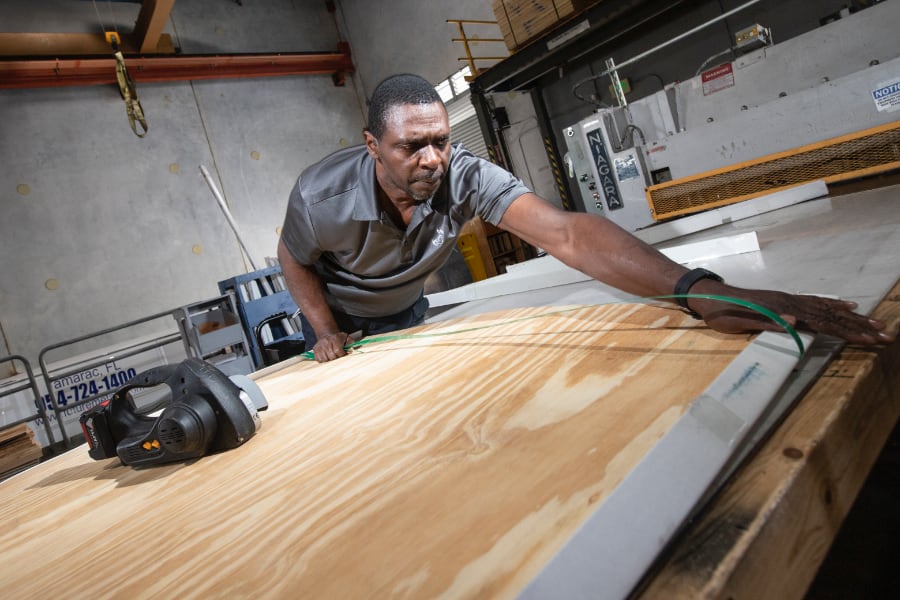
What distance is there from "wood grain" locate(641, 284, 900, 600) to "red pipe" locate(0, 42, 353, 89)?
764cm

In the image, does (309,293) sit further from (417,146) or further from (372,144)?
(417,146)

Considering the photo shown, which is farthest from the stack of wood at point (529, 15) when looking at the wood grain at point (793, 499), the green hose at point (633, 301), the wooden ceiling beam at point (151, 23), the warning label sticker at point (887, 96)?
the wood grain at point (793, 499)

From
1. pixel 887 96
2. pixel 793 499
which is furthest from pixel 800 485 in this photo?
pixel 887 96

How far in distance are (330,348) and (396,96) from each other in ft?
2.92

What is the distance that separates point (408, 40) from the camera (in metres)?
7.88

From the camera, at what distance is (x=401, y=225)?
6.36 ft

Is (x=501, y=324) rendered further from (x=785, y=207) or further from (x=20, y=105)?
(x=20, y=105)

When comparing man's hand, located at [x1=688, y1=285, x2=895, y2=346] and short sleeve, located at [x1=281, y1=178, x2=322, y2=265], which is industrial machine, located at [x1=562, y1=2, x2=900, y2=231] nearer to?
man's hand, located at [x1=688, y1=285, x2=895, y2=346]

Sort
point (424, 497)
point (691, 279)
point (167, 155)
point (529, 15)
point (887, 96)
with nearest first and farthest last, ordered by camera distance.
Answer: point (424, 497)
point (691, 279)
point (887, 96)
point (529, 15)
point (167, 155)

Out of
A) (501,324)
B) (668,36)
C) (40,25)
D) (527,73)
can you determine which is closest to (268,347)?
(501,324)

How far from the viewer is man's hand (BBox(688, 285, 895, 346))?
668 millimetres

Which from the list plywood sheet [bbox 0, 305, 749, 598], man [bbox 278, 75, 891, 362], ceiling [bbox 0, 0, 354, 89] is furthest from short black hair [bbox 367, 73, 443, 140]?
ceiling [bbox 0, 0, 354, 89]

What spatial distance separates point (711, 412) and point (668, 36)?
593 centimetres

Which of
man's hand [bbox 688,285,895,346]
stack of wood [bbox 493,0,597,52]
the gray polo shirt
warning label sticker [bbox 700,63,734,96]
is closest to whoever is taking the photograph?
man's hand [bbox 688,285,895,346]
